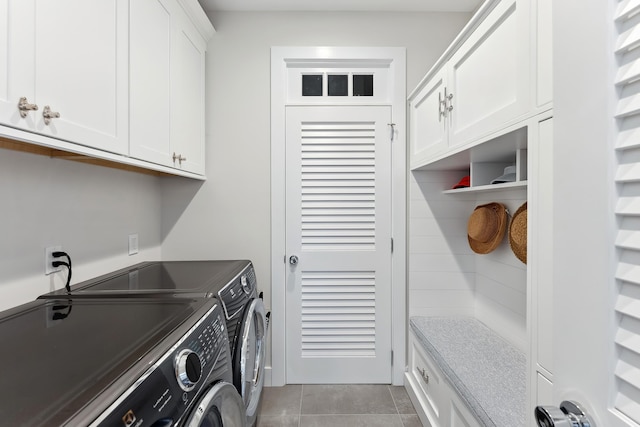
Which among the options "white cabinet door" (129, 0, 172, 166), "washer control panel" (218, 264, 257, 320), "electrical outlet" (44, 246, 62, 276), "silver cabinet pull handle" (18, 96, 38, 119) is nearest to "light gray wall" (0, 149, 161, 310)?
"electrical outlet" (44, 246, 62, 276)

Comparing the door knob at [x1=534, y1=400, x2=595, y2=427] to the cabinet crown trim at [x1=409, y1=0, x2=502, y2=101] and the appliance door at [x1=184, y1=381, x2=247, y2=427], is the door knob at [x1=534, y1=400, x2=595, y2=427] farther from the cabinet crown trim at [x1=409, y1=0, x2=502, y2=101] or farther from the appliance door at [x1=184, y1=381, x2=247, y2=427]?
the cabinet crown trim at [x1=409, y1=0, x2=502, y2=101]

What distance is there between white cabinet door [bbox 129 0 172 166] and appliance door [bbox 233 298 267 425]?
0.88m

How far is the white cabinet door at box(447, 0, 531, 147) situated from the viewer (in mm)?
1053

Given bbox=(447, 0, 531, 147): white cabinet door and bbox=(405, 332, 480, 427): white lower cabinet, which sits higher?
bbox=(447, 0, 531, 147): white cabinet door

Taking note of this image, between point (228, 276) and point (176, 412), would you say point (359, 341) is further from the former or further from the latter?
point (176, 412)

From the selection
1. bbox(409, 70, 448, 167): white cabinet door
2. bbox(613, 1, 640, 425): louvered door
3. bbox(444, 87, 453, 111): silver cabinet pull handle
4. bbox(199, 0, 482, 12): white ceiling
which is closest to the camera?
bbox(613, 1, 640, 425): louvered door

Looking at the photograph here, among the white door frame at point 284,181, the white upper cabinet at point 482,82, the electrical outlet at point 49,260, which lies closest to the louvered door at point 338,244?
the white door frame at point 284,181

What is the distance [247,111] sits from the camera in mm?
2348

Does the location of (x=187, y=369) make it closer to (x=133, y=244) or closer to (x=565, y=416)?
(x=565, y=416)

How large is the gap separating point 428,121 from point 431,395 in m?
1.57

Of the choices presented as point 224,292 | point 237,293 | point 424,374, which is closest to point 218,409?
point 224,292

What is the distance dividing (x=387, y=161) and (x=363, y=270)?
2.59 feet

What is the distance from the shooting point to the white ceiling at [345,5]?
221 cm

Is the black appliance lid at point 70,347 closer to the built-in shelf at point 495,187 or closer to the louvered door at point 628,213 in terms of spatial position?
the louvered door at point 628,213
